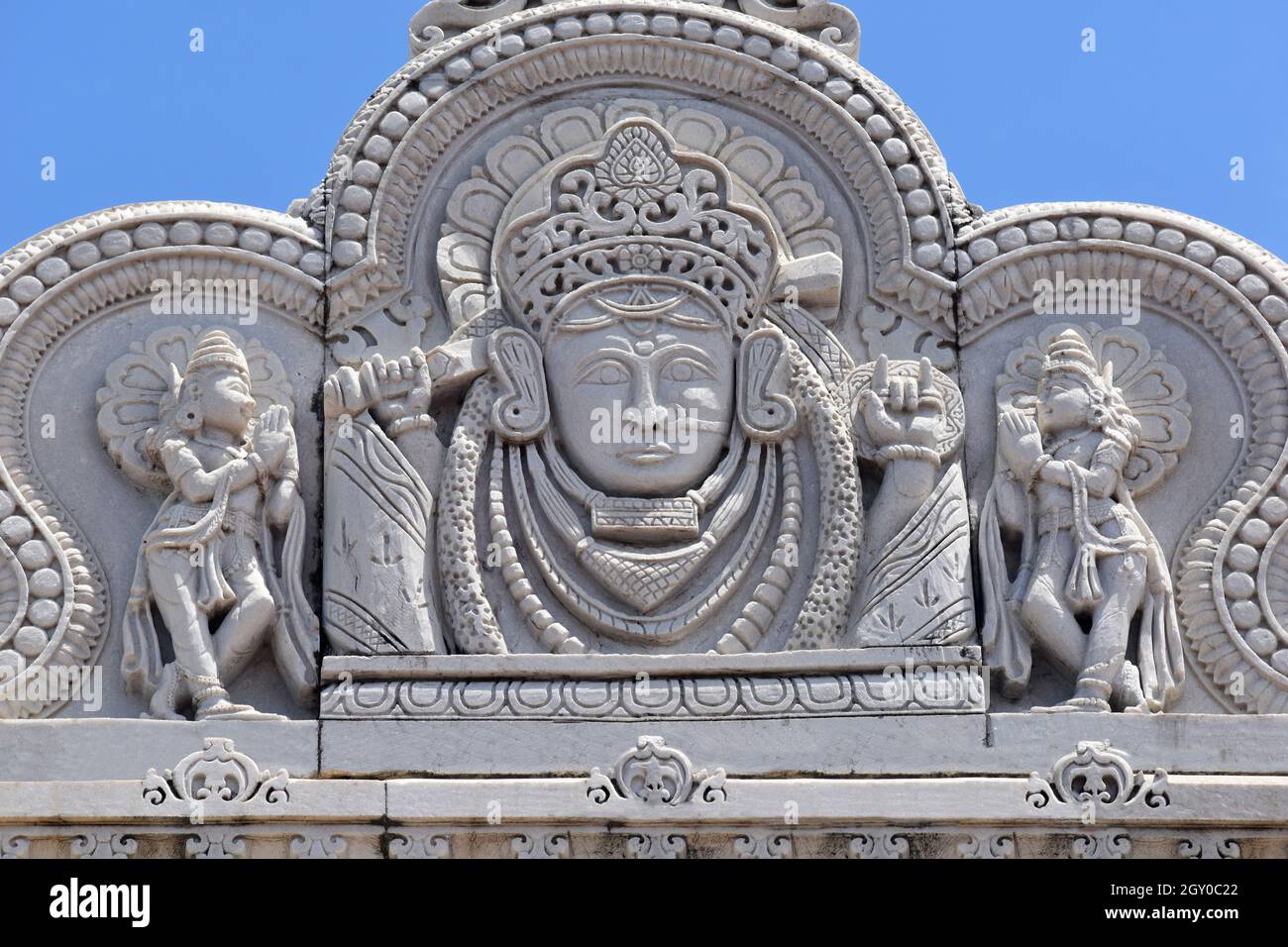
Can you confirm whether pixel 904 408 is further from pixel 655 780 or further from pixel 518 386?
pixel 655 780

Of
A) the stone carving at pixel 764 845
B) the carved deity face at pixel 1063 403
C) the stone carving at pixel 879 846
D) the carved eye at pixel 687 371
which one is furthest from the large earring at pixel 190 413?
the carved deity face at pixel 1063 403

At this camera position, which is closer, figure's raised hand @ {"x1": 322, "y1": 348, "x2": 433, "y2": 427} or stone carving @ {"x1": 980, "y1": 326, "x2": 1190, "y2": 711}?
stone carving @ {"x1": 980, "y1": 326, "x2": 1190, "y2": 711}

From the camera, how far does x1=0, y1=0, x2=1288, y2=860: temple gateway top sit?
452 inches

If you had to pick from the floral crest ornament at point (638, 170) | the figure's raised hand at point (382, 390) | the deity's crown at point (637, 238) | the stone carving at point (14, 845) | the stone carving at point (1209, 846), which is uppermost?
the floral crest ornament at point (638, 170)

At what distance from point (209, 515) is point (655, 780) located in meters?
2.06

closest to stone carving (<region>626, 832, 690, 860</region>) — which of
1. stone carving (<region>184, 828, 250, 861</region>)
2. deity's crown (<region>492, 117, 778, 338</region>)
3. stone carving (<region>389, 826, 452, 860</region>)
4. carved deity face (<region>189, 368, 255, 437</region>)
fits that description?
stone carving (<region>389, 826, 452, 860</region>)

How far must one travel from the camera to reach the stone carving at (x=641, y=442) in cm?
1159

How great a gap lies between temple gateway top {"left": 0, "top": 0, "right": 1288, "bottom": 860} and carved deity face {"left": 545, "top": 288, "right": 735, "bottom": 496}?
1 centimetres

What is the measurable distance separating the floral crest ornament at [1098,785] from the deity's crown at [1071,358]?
1.66m

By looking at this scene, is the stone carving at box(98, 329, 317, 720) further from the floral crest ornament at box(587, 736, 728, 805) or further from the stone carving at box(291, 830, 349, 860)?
the floral crest ornament at box(587, 736, 728, 805)

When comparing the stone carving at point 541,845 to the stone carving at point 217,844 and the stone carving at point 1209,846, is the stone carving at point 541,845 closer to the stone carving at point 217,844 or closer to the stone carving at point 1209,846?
the stone carving at point 217,844
